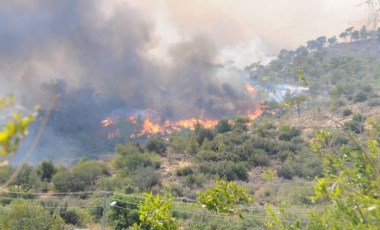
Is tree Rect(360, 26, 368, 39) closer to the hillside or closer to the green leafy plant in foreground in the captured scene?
the hillside

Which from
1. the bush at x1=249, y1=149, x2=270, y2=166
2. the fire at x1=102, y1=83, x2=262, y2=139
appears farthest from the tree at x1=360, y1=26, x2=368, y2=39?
the bush at x1=249, y1=149, x2=270, y2=166

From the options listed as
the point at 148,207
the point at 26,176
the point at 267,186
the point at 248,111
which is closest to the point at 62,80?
the point at 248,111

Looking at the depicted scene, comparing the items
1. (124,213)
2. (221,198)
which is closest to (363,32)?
(124,213)

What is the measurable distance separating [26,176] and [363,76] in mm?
48774

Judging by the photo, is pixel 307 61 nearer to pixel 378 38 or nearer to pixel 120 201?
pixel 378 38

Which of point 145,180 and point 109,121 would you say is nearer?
point 145,180

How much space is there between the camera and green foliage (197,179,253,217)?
13.4 feet

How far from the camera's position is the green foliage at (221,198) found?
13.4 ft

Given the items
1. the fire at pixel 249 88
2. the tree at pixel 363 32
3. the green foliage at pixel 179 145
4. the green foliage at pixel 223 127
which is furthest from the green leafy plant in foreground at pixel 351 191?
the tree at pixel 363 32

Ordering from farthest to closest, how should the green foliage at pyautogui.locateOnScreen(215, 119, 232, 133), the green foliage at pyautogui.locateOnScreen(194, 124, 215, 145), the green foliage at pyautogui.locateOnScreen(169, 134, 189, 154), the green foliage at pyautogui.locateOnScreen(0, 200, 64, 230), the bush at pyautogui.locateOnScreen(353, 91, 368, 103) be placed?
the bush at pyautogui.locateOnScreen(353, 91, 368, 103)
the green foliage at pyautogui.locateOnScreen(215, 119, 232, 133)
the green foliage at pyautogui.locateOnScreen(194, 124, 215, 145)
the green foliage at pyautogui.locateOnScreen(169, 134, 189, 154)
the green foliage at pyautogui.locateOnScreen(0, 200, 64, 230)

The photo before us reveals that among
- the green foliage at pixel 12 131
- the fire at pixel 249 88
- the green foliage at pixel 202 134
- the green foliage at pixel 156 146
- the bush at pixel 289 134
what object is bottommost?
the green foliage at pixel 12 131

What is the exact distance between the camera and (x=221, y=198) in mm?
4234

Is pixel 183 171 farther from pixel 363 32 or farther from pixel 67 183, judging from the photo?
pixel 363 32

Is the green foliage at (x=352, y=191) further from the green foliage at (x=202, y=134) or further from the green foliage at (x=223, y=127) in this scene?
the green foliage at (x=223, y=127)
